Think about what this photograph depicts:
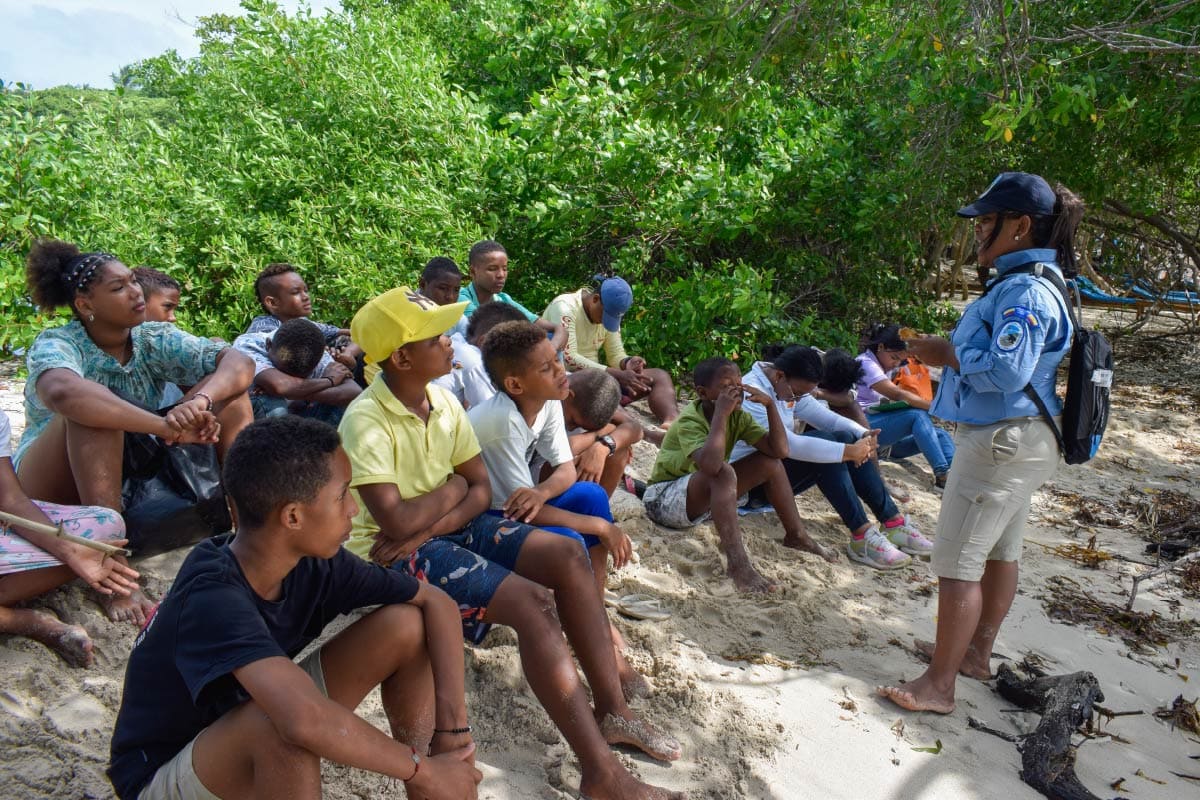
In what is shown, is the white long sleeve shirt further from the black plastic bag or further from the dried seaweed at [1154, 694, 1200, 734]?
the black plastic bag

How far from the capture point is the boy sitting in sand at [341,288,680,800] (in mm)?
2457

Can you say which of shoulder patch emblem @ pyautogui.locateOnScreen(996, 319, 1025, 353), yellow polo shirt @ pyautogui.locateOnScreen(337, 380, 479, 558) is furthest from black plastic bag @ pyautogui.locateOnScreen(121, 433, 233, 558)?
shoulder patch emblem @ pyautogui.locateOnScreen(996, 319, 1025, 353)

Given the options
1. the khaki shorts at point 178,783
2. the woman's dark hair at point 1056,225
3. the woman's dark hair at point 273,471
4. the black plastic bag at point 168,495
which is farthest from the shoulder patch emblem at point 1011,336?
the black plastic bag at point 168,495

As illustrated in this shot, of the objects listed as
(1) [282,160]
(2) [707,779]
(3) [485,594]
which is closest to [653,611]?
(2) [707,779]

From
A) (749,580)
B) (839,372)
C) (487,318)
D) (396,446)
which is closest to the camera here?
(396,446)

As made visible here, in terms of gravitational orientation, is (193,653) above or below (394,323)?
below

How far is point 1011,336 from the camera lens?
2904 millimetres

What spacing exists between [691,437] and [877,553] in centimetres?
114

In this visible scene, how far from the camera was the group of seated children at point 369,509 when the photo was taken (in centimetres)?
186

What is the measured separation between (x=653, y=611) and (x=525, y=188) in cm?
446

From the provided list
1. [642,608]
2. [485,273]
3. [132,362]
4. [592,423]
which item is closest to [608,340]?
[485,273]

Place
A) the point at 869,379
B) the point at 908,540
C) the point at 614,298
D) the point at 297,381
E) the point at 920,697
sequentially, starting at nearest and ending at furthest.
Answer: the point at 920,697, the point at 297,381, the point at 908,540, the point at 869,379, the point at 614,298

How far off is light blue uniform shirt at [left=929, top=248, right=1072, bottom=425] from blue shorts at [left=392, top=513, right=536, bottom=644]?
160 centimetres

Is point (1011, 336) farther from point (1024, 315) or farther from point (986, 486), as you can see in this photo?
point (986, 486)
